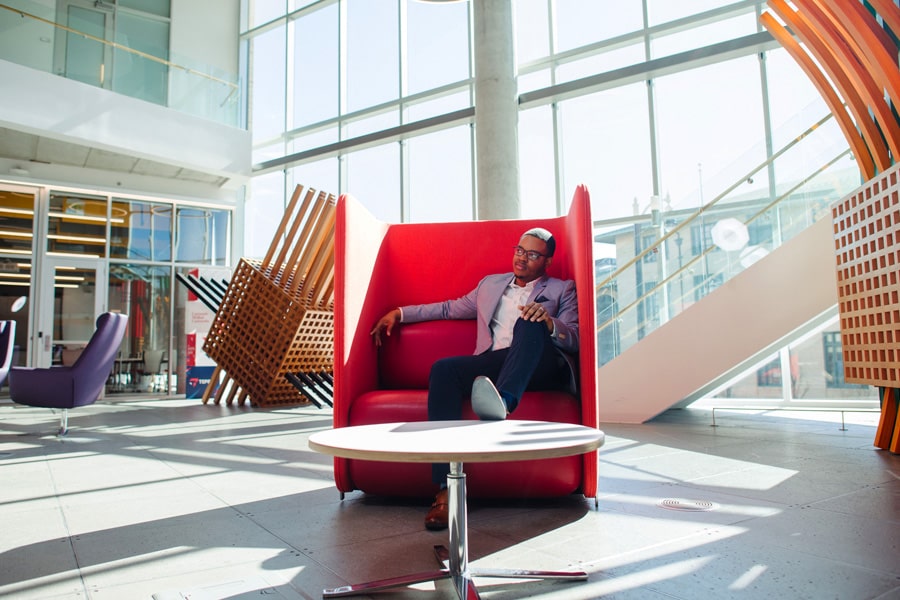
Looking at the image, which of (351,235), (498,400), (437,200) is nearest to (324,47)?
(437,200)

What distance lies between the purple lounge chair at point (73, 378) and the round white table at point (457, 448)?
372 cm

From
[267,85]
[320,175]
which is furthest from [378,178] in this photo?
[267,85]

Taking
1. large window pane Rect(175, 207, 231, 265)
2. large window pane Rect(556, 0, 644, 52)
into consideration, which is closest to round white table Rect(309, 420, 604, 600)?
large window pane Rect(556, 0, 644, 52)

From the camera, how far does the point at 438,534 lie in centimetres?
195

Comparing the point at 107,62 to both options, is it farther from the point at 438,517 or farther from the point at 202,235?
the point at 438,517

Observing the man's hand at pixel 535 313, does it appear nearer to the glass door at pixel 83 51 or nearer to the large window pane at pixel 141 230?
the glass door at pixel 83 51

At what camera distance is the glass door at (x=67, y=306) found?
8.78 metres

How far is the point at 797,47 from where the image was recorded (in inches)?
151

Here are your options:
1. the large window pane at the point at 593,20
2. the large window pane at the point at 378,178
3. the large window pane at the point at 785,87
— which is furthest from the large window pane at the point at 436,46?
the large window pane at the point at 785,87

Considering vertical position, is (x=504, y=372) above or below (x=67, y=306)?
below

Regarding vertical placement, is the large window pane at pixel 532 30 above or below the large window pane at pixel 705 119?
above

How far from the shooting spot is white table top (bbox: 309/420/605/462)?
1.19 metres

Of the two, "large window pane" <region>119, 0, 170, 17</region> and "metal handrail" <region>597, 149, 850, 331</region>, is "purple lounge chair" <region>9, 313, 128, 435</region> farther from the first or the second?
"large window pane" <region>119, 0, 170, 17</region>

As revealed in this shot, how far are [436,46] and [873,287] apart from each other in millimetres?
7596
